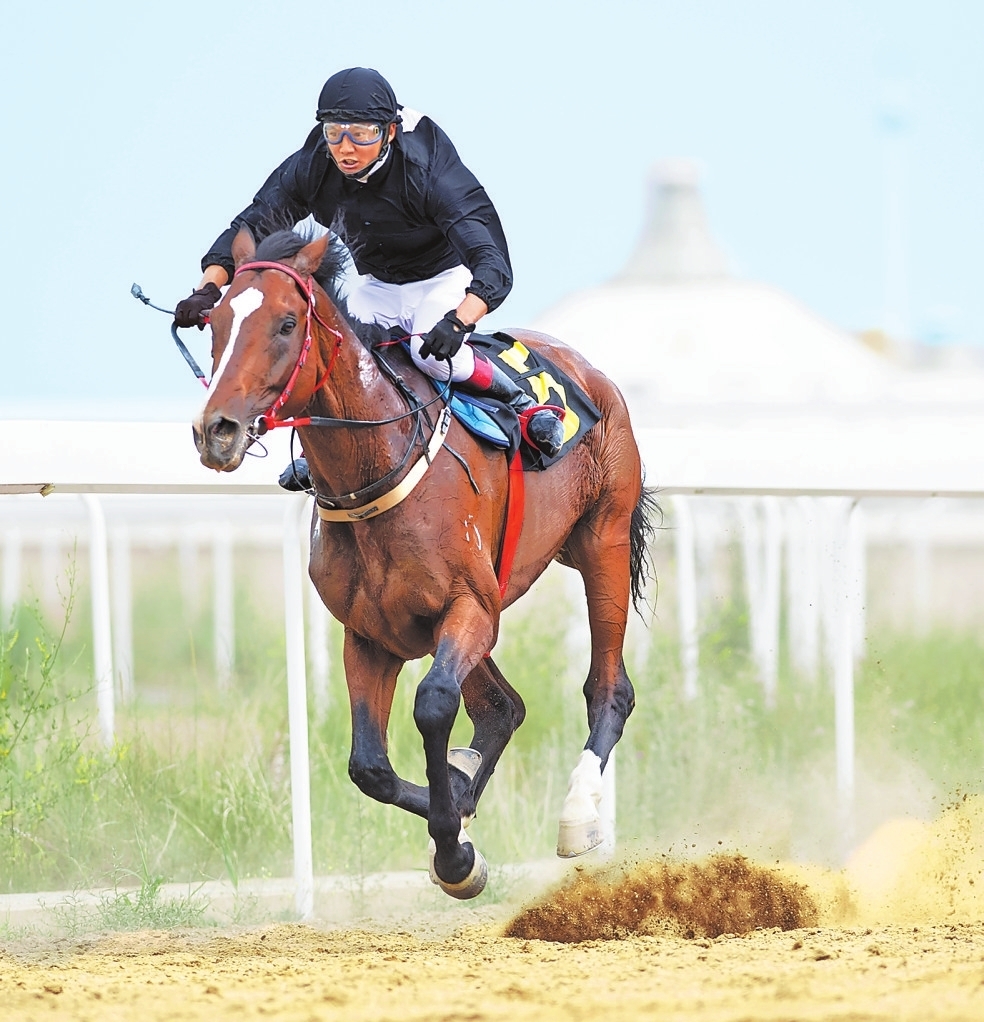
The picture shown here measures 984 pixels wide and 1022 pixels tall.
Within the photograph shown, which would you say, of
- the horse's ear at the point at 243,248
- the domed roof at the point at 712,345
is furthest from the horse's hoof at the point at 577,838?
the domed roof at the point at 712,345

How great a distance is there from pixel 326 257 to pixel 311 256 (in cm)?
11

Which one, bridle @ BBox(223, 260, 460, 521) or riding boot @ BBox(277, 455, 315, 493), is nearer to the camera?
bridle @ BBox(223, 260, 460, 521)

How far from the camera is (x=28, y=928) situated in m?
5.53

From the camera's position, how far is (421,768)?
23.1 feet

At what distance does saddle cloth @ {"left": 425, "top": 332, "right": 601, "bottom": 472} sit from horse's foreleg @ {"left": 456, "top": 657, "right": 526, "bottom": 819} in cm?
77

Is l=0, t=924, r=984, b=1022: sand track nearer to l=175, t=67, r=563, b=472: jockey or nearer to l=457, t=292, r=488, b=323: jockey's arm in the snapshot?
l=175, t=67, r=563, b=472: jockey

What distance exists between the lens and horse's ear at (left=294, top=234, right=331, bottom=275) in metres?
4.52

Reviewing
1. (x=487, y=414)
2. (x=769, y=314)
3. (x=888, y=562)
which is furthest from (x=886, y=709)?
(x=769, y=314)

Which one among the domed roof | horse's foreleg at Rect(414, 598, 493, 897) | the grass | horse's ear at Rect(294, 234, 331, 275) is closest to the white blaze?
horse's ear at Rect(294, 234, 331, 275)

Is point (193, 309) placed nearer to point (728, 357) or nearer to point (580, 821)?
point (580, 821)

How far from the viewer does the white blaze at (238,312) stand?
4223 millimetres

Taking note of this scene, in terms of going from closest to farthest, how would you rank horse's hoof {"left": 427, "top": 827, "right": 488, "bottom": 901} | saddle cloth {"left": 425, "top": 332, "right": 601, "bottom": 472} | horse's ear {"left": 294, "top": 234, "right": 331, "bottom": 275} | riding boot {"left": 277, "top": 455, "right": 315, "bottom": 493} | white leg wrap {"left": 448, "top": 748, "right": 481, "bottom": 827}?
Answer: horse's ear {"left": 294, "top": 234, "right": 331, "bottom": 275} < horse's hoof {"left": 427, "top": 827, "right": 488, "bottom": 901} < riding boot {"left": 277, "top": 455, "right": 315, "bottom": 493} < saddle cloth {"left": 425, "top": 332, "right": 601, "bottom": 472} < white leg wrap {"left": 448, "top": 748, "right": 481, "bottom": 827}

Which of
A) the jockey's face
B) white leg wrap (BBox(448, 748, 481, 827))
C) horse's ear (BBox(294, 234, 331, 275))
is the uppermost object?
the jockey's face

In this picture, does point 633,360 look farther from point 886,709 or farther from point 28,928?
point 28,928
